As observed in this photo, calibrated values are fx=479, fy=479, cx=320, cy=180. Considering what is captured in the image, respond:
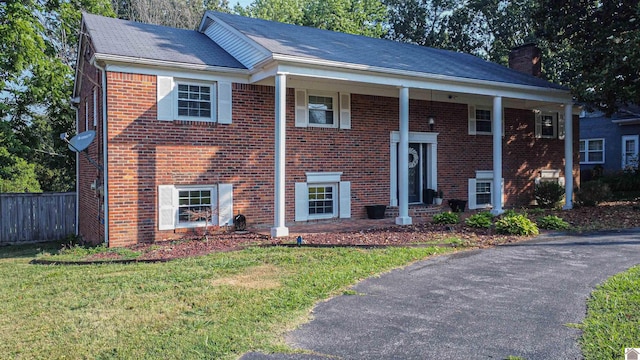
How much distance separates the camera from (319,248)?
884cm

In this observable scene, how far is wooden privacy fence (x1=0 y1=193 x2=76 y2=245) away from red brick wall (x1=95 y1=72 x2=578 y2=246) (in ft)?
18.7

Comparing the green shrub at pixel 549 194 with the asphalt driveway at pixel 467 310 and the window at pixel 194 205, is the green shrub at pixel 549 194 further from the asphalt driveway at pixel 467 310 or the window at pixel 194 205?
the window at pixel 194 205

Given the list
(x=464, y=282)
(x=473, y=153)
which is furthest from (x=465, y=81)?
(x=464, y=282)

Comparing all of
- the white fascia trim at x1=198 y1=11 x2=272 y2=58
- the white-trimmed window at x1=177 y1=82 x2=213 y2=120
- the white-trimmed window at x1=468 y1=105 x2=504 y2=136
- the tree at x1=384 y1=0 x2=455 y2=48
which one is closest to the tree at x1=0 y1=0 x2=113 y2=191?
the white fascia trim at x1=198 y1=11 x2=272 y2=58

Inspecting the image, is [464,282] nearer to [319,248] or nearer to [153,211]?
[319,248]

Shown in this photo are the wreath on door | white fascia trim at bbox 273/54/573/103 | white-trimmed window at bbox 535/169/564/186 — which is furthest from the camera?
white-trimmed window at bbox 535/169/564/186

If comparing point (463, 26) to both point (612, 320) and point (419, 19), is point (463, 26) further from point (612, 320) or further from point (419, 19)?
point (612, 320)

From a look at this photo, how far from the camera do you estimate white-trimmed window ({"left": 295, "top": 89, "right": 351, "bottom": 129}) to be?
12.3m

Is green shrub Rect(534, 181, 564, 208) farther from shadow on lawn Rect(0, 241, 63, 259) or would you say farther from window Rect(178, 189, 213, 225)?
shadow on lawn Rect(0, 241, 63, 259)

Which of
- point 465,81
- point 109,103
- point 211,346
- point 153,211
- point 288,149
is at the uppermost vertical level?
point 465,81

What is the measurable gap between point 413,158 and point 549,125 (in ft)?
20.3

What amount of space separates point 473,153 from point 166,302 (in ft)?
39.1

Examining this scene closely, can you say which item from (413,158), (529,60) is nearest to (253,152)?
(413,158)

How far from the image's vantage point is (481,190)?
51.1ft
